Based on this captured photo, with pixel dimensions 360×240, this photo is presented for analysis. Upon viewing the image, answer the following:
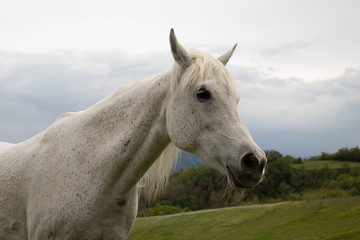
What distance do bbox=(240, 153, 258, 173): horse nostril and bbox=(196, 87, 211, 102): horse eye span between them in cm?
68

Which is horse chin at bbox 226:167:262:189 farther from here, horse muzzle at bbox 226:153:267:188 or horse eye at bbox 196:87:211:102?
horse eye at bbox 196:87:211:102

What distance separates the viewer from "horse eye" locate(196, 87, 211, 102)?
304cm

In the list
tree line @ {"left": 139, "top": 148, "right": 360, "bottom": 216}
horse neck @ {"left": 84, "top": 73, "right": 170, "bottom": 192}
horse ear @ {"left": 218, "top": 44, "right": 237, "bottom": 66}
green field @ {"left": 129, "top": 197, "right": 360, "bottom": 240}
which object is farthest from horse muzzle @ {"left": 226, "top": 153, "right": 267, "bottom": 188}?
tree line @ {"left": 139, "top": 148, "right": 360, "bottom": 216}

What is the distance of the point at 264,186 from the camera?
2656 centimetres

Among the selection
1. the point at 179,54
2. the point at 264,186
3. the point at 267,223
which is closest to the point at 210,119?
the point at 179,54

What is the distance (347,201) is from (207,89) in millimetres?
12044

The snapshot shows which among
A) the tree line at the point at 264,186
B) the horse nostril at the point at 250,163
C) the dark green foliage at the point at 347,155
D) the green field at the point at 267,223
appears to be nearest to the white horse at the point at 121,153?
the horse nostril at the point at 250,163

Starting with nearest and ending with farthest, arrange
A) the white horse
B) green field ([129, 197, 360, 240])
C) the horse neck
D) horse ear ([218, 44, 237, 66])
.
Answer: the white horse, the horse neck, horse ear ([218, 44, 237, 66]), green field ([129, 197, 360, 240])

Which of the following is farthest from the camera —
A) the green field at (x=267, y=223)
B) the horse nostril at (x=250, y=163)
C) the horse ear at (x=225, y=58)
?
the green field at (x=267, y=223)

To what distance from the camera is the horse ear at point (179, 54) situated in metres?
3.13

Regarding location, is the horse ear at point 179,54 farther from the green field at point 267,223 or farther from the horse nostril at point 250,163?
the green field at point 267,223

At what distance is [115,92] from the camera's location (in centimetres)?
394

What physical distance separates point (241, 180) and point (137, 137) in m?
1.20

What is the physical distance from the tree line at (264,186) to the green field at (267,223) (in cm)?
759
